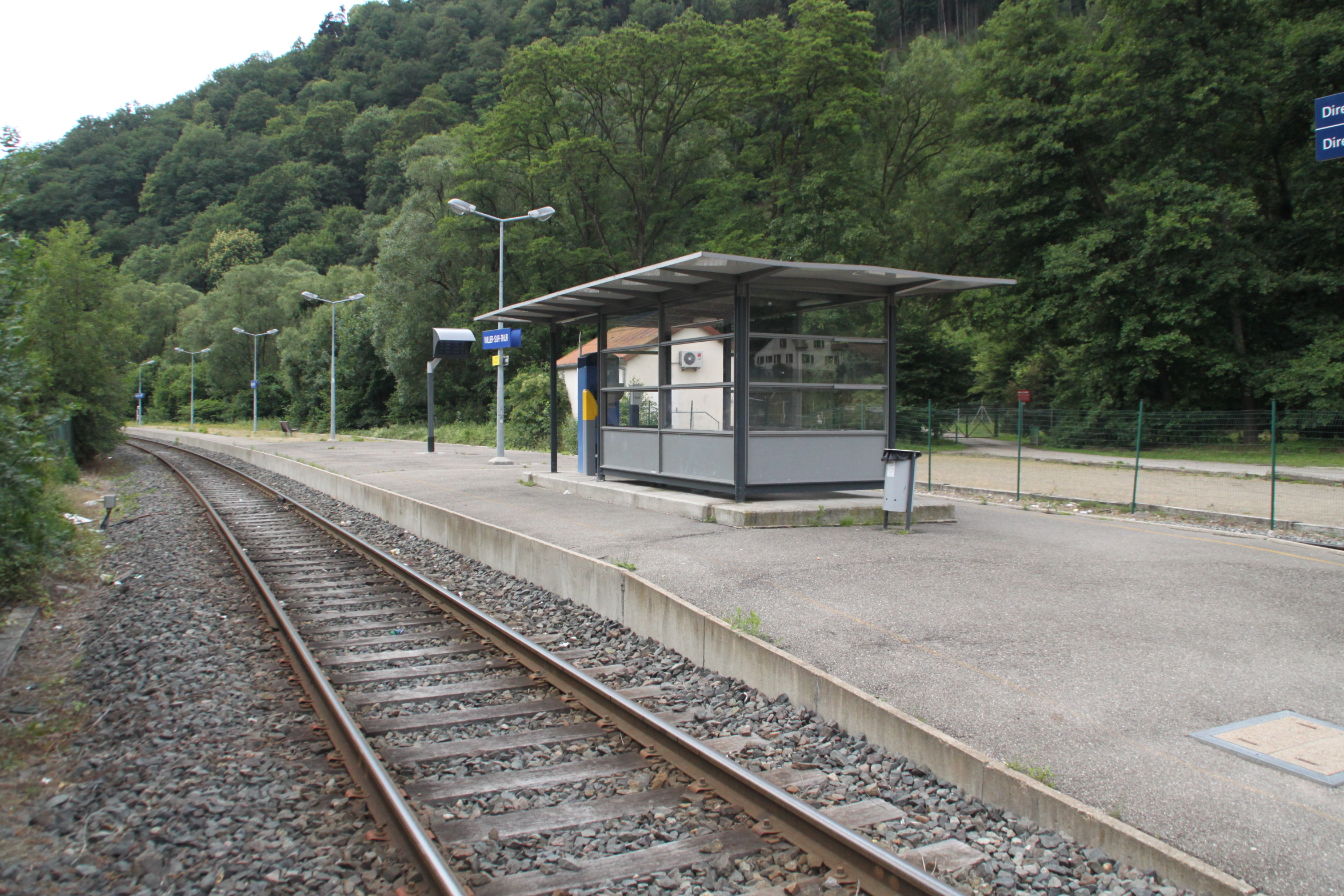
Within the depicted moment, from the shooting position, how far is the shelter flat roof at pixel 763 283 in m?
11.2

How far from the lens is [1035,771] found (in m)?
4.20

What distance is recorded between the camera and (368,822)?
4.20 m

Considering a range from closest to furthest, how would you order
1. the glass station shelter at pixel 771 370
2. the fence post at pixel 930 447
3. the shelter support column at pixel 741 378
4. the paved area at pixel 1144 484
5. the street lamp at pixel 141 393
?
the shelter support column at pixel 741 378 → the glass station shelter at pixel 771 370 → the paved area at pixel 1144 484 → the fence post at pixel 930 447 → the street lamp at pixel 141 393

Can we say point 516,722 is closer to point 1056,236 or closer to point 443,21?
point 1056,236

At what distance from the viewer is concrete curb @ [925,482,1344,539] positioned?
478 inches

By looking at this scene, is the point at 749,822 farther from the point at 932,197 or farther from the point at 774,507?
the point at 932,197

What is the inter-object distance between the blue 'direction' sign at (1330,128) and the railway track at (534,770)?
5574 millimetres

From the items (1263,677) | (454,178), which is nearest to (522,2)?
(454,178)

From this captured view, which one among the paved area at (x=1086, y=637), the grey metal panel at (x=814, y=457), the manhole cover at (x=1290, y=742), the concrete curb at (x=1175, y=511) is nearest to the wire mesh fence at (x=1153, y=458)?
the concrete curb at (x=1175, y=511)

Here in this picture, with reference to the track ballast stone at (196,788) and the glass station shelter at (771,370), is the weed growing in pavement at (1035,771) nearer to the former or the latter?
the track ballast stone at (196,788)

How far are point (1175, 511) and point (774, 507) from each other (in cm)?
695

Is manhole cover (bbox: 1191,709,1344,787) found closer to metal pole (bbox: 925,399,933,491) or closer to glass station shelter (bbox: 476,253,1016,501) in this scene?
glass station shelter (bbox: 476,253,1016,501)

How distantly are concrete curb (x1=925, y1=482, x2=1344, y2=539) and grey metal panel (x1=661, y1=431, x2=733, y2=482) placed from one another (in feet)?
23.0

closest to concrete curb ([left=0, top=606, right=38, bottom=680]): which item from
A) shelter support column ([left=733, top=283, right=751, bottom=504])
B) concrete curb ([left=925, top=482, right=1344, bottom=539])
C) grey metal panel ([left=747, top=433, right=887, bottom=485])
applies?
shelter support column ([left=733, top=283, right=751, bottom=504])
